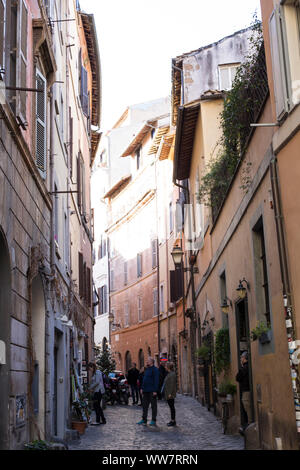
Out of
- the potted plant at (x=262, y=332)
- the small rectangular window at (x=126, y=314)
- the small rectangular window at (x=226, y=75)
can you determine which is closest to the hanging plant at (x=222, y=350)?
the potted plant at (x=262, y=332)

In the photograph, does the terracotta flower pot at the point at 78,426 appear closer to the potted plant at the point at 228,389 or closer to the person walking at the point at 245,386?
the potted plant at the point at 228,389

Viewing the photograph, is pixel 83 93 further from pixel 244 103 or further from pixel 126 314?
pixel 126 314

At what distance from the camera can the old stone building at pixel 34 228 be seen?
7398 millimetres

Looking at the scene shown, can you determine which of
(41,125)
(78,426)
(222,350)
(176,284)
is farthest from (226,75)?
(78,426)

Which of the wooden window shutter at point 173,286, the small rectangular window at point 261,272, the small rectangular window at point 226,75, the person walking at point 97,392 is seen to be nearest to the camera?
the small rectangular window at point 261,272

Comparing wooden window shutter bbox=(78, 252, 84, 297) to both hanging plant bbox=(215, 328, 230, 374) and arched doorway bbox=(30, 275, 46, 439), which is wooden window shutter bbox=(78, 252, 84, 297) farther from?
arched doorway bbox=(30, 275, 46, 439)

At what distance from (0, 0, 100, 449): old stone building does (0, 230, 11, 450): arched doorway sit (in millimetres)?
11

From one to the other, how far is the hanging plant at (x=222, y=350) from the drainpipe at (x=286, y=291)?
19.6ft

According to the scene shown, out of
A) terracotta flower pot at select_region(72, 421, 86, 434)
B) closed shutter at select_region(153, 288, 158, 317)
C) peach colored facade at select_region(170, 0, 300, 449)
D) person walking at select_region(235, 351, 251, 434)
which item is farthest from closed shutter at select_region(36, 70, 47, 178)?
closed shutter at select_region(153, 288, 158, 317)

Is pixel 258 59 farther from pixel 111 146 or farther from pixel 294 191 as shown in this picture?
pixel 111 146

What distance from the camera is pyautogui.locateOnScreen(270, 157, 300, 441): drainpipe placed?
23.3 ft

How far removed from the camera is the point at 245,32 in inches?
792

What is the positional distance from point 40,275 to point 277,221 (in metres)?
4.03

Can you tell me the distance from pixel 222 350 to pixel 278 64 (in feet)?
23.1
